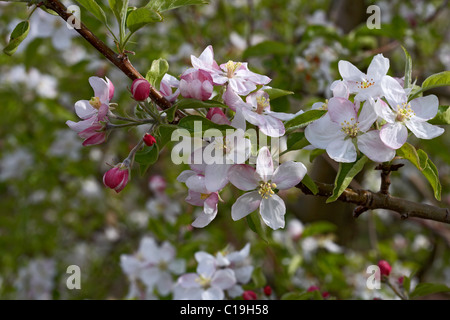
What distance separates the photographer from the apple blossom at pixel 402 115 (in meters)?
0.80

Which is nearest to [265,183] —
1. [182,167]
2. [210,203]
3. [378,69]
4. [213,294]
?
[210,203]

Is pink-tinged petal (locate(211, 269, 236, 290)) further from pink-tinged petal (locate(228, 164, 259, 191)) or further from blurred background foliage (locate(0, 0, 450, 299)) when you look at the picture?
pink-tinged petal (locate(228, 164, 259, 191))

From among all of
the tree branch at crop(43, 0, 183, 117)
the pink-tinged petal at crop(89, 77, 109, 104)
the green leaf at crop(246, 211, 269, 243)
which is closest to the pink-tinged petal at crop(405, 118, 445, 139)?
the green leaf at crop(246, 211, 269, 243)

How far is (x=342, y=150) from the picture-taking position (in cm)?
83

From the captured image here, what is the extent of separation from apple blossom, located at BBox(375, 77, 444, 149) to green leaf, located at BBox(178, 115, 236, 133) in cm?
27

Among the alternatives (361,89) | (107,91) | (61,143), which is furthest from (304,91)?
(61,143)

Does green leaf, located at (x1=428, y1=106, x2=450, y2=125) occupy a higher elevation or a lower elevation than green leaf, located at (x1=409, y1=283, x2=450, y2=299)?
higher

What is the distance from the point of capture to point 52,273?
2.83m

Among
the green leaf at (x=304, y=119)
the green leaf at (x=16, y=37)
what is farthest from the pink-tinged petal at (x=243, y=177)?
the green leaf at (x=16, y=37)

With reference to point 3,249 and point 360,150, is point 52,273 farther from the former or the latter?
point 360,150

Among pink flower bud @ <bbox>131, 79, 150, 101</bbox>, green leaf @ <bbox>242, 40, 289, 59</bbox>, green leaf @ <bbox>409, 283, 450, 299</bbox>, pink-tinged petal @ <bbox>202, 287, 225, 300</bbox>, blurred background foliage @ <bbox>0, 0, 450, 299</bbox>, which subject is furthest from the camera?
blurred background foliage @ <bbox>0, 0, 450, 299</bbox>

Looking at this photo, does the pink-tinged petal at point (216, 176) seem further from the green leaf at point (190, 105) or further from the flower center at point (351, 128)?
the flower center at point (351, 128)

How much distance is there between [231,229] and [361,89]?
2173mm

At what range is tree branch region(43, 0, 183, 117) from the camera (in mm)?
805
